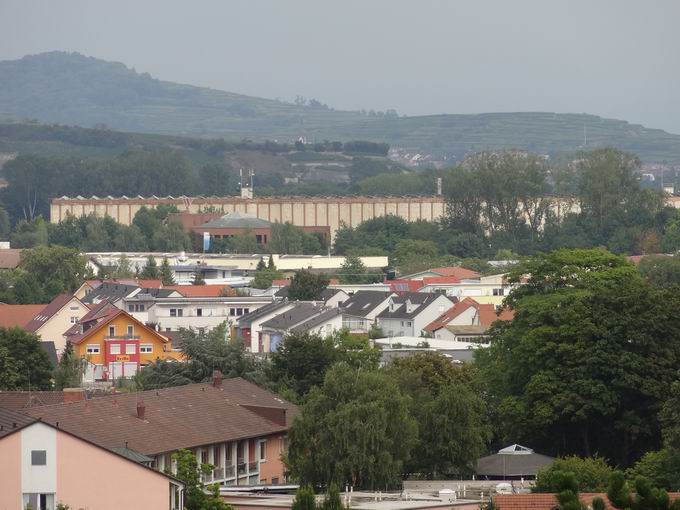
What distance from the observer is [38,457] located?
26.7 meters

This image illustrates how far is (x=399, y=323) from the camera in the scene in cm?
7762

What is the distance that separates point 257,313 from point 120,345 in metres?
11.7

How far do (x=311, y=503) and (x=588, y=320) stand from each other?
1563 centimetres

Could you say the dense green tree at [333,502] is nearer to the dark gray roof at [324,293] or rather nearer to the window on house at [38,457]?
the window on house at [38,457]

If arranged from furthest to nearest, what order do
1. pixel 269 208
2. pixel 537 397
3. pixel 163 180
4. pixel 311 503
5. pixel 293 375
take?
pixel 163 180 < pixel 269 208 < pixel 293 375 < pixel 537 397 < pixel 311 503

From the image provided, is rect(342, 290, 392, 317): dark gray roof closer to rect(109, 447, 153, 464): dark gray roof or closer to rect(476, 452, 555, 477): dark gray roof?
rect(476, 452, 555, 477): dark gray roof

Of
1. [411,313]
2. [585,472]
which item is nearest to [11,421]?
[585,472]

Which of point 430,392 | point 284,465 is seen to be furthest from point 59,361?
point 284,465

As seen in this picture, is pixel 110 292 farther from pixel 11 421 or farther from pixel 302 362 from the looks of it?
pixel 11 421

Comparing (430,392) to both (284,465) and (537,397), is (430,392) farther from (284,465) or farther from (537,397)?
(284,465)

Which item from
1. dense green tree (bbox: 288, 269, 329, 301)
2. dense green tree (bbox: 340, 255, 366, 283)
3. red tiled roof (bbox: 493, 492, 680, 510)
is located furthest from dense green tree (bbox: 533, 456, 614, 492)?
dense green tree (bbox: 340, 255, 366, 283)

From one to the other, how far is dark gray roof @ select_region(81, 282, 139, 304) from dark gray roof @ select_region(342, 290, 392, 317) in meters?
7.95

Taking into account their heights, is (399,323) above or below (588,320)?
below

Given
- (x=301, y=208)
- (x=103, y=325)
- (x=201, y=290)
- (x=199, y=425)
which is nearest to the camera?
(x=199, y=425)
